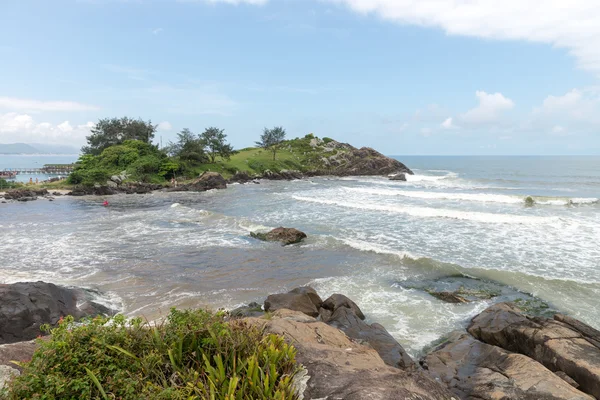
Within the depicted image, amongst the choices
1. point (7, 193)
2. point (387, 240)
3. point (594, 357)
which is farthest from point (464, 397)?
point (7, 193)

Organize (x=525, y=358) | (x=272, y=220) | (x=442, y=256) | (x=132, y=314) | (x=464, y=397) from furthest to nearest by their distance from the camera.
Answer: (x=272, y=220)
(x=442, y=256)
(x=132, y=314)
(x=525, y=358)
(x=464, y=397)

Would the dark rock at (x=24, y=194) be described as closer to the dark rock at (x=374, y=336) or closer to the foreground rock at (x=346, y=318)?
the foreground rock at (x=346, y=318)

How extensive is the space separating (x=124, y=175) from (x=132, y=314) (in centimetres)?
4612

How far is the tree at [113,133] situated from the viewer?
6656 centimetres

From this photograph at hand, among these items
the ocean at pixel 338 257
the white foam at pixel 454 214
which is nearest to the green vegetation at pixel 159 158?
the ocean at pixel 338 257

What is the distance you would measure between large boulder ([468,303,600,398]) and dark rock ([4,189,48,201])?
45448mm

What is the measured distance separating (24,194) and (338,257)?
1604 inches

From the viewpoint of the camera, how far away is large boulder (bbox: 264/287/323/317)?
32.1 feet

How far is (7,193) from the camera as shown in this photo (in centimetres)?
3803

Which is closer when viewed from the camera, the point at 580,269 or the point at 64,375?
the point at 64,375

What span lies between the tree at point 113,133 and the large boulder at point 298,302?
2690 inches

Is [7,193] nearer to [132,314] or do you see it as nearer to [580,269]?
[132,314]

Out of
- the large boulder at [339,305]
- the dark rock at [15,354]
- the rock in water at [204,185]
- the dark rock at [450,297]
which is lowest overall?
the dark rock at [450,297]

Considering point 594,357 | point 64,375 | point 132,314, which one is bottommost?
point 132,314
